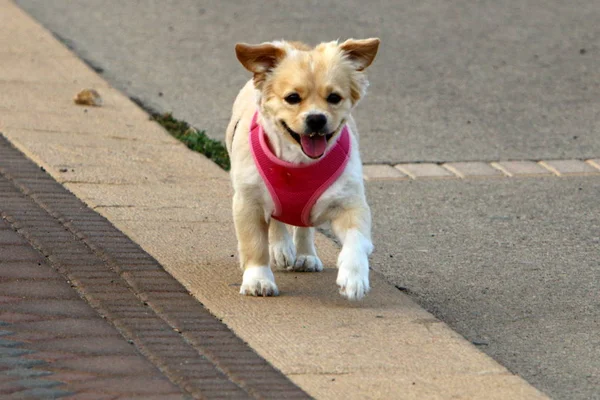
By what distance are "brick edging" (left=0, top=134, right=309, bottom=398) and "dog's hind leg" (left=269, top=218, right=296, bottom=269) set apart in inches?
22.8

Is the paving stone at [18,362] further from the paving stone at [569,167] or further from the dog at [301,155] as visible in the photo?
the paving stone at [569,167]

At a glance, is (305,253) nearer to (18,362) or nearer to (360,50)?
(360,50)

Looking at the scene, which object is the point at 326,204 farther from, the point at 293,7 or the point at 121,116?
the point at 293,7

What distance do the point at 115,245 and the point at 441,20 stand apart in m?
7.07

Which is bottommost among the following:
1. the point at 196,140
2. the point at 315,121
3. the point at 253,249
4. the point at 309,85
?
the point at 196,140

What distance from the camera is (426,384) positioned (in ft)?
15.0

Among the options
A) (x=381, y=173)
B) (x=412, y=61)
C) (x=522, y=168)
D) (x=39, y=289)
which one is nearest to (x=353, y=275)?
(x=39, y=289)

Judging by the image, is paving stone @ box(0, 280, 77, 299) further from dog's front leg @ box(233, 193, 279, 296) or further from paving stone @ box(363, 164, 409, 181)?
paving stone @ box(363, 164, 409, 181)

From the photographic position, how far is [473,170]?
7988 mm

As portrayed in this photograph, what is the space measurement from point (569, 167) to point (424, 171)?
994 millimetres

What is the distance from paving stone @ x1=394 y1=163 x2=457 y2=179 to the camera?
7.87m

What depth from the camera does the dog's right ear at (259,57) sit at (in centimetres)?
537

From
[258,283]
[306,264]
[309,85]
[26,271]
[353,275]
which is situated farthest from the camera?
[306,264]

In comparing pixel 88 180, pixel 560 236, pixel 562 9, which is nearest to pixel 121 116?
pixel 88 180
